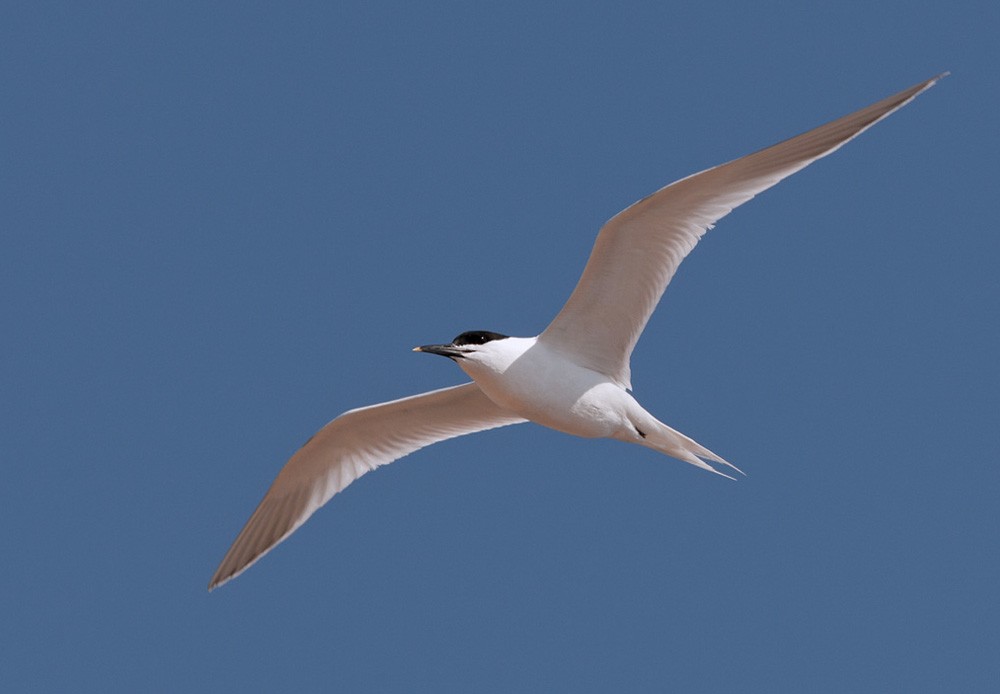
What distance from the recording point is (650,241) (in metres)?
10.8

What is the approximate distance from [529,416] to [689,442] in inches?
50.7

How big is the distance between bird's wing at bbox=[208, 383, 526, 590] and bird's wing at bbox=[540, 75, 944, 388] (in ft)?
4.48

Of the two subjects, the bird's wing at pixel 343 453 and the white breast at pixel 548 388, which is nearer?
the white breast at pixel 548 388

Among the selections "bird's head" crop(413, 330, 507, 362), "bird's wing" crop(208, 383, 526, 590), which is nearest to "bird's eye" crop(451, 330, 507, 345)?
"bird's head" crop(413, 330, 507, 362)

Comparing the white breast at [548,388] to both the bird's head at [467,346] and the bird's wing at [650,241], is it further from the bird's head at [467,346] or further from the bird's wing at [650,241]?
→ the bird's wing at [650,241]

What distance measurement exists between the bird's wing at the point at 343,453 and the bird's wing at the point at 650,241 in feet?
4.48

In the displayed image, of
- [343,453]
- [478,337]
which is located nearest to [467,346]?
[478,337]

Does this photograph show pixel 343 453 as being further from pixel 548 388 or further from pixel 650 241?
pixel 650 241

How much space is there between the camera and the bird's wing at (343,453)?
12.2 m

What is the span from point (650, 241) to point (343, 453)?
3.48 metres

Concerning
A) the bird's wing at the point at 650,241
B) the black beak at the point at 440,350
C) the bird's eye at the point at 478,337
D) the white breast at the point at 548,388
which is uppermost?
the bird's wing at the point at 650,241

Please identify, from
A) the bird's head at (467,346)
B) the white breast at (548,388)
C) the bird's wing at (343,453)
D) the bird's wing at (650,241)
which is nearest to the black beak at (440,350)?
the bird's head at (467,346)

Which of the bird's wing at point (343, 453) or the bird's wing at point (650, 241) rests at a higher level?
the bird's wing at point (650, 241)

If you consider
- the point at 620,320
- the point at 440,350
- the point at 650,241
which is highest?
the point at 650,241
